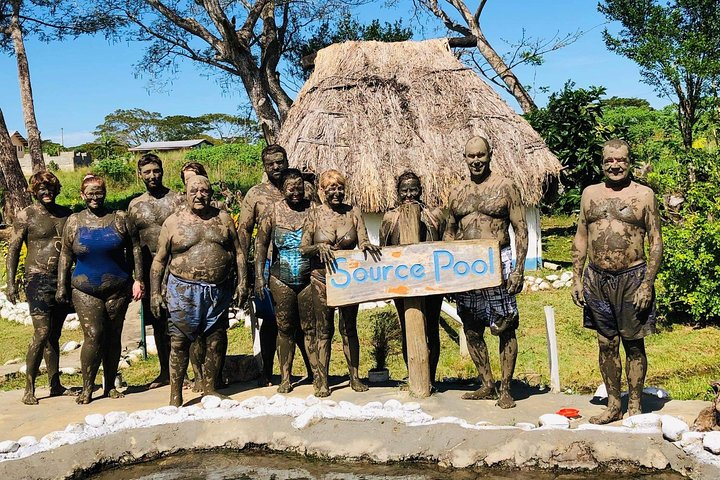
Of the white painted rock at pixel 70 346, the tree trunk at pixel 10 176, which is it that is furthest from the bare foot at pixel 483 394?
the tree trunk at pixel 10 176

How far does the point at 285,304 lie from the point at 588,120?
9.04 meters

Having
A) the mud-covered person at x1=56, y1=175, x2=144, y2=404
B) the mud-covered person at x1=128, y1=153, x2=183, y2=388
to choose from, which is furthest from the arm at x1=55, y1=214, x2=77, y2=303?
the mud-covered person at x1=128, y1=153, x2=183, y2=388

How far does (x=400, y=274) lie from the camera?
5020mm

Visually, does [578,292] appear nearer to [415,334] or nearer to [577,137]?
[415,334]

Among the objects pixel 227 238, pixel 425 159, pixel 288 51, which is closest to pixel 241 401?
pixel 227 238

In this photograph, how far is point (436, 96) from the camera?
40.3 feet

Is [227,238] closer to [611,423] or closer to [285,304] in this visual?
[285,304]

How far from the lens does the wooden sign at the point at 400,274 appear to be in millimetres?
4902

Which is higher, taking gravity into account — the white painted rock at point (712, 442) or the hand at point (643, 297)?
the hand at point (643, 297)

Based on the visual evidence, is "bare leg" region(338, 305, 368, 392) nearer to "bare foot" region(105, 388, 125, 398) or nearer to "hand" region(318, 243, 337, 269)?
"hand" region(318, 243, 337, 269)

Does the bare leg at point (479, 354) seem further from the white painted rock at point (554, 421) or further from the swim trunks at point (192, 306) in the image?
the swim trunks at point (192, 306)

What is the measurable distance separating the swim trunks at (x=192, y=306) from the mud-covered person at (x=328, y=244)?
685 mm

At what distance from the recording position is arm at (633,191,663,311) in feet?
14.3

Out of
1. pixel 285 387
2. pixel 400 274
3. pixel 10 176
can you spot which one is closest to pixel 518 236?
pixel 400 274
